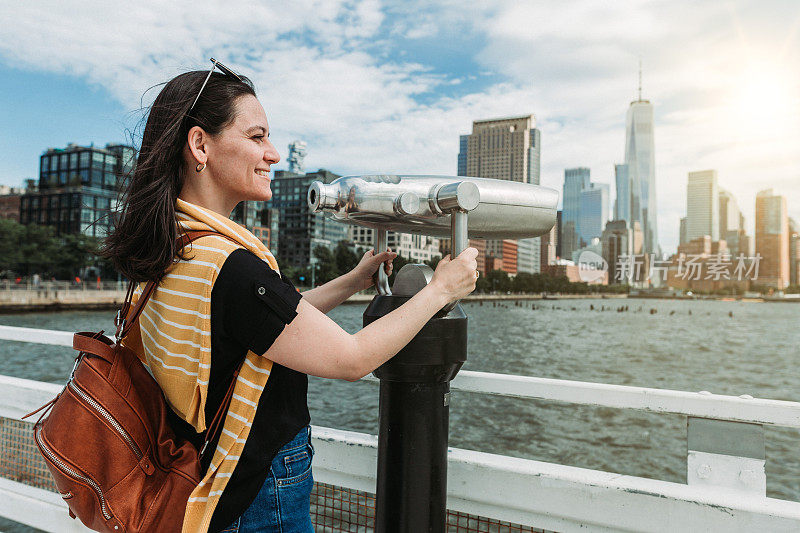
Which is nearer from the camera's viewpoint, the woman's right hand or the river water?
the woman's right hand

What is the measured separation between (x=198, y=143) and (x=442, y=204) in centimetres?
41

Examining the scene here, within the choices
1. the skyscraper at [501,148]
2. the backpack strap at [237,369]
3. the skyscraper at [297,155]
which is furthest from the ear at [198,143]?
the skyscraper at [297,155]

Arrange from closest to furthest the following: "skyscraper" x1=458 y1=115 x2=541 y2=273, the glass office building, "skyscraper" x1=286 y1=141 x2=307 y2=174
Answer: "skyscraper" x1=458 y1=115 x2=541 y2=273 → the glass office building → "skyscraper" x1=286 y1=141 x2=307 y2=174

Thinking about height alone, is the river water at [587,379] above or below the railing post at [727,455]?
below

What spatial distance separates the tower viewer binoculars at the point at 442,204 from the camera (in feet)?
3.27

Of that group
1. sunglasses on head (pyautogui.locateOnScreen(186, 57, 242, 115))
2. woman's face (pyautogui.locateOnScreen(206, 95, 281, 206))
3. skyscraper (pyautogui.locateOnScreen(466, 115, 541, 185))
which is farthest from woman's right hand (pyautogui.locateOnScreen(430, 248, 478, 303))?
skyscraper (pyautogui.locateOnScreen(466, 115, 541, 185))

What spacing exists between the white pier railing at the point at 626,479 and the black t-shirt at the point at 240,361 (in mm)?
432

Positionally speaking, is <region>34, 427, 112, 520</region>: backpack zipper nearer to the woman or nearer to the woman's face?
the woman

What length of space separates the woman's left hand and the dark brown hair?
45cm

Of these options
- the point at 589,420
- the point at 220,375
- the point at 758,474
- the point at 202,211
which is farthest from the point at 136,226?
the point at 589,420

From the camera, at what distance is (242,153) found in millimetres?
960

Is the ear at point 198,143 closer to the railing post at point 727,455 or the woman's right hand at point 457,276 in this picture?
the woman's right hand at point 457,276

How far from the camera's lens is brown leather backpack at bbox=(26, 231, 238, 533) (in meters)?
0.82

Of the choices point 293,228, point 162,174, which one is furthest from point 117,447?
point 293,228
